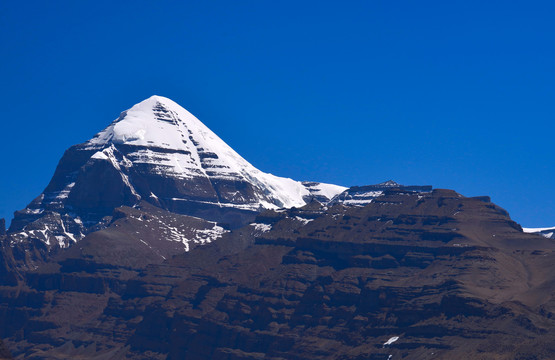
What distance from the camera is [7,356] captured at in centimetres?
15575
